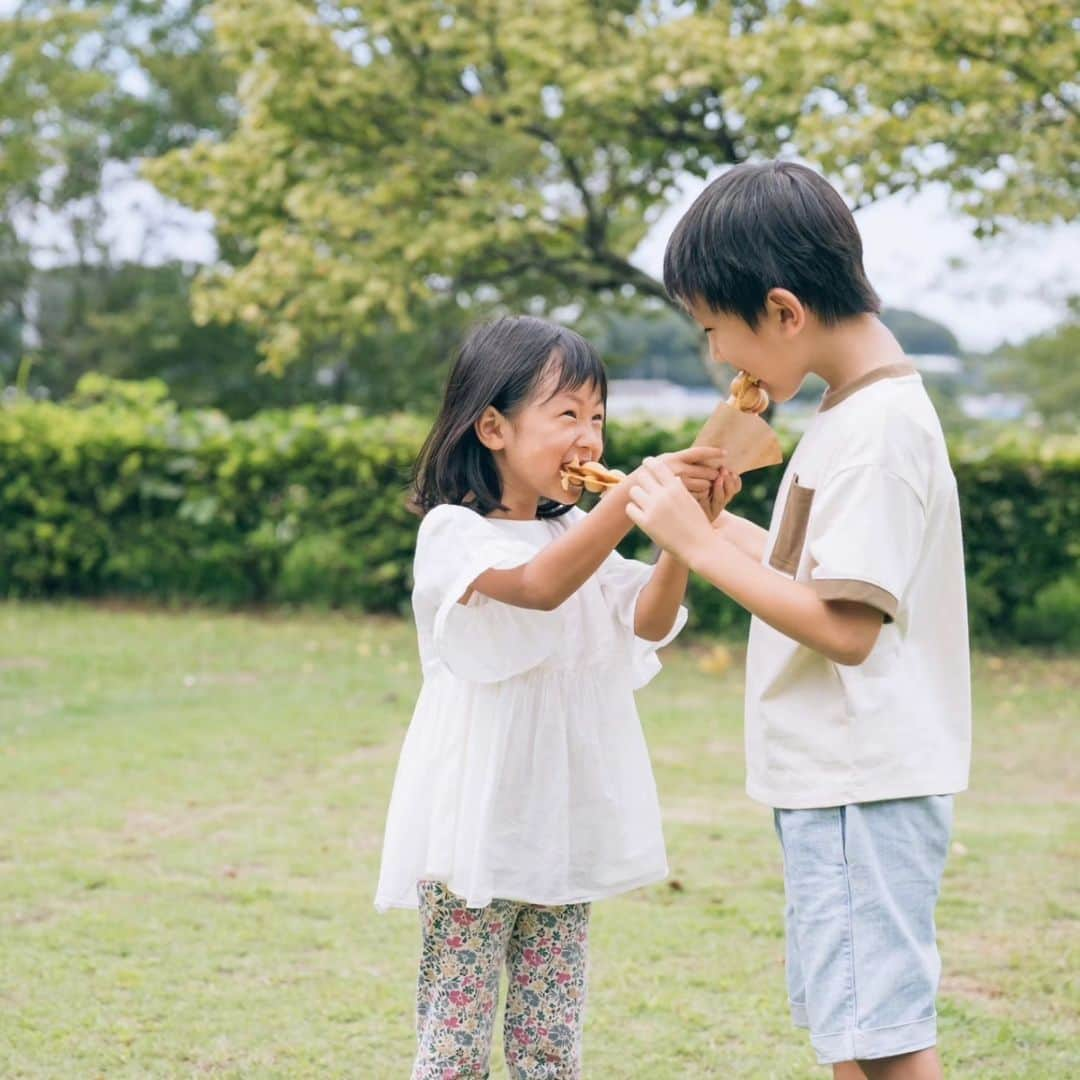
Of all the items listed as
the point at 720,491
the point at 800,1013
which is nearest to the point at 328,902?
the point at 800,1013

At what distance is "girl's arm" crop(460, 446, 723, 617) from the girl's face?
0.21m

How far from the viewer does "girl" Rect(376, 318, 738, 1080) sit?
2273mm

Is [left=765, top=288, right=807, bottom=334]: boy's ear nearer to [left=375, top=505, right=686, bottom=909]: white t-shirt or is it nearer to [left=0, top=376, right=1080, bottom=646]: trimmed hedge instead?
[left=375, top=505, right=686, bottom=909]: white t-shirt

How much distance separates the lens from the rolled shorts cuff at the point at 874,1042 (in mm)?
1900

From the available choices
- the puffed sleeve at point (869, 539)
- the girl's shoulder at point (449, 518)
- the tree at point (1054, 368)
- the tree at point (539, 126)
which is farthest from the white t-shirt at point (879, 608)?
the tree at point (1054, 368)

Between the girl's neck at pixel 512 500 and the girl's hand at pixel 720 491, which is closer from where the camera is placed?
the girl's hand at pixel 720 491

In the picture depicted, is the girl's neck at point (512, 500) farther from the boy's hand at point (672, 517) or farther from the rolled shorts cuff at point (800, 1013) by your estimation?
the rolled shorts cuff at point (800, 1013)

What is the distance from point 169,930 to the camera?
3873mm

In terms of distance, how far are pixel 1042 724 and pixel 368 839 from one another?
3.48 metres

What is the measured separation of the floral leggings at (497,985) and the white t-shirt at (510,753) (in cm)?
9

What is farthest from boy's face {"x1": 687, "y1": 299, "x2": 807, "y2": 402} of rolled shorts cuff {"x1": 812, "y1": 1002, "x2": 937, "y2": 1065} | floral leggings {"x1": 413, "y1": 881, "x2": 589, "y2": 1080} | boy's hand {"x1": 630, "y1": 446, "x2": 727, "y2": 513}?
floral leggings {"x1": 413, "y1": 881, "x2": 589, "y2": 1080}

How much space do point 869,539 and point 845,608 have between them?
0.29 feet

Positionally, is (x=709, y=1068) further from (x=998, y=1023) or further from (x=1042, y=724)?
(x=1042, y=724)

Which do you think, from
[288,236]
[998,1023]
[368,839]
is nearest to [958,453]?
[288,236]
